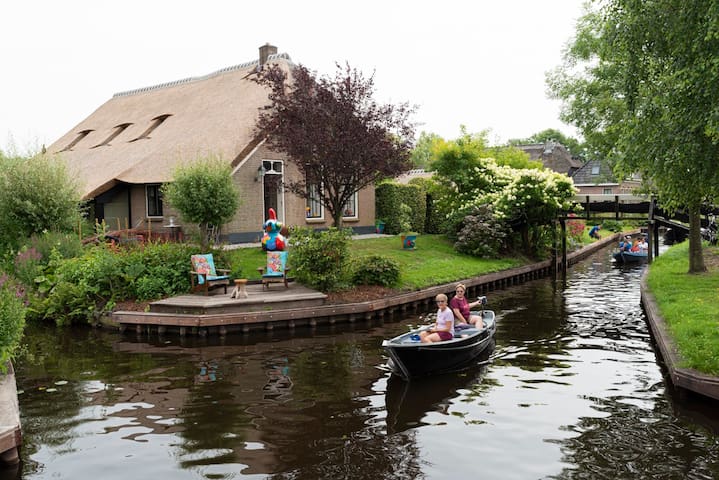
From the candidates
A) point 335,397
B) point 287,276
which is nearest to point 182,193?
point 287,276

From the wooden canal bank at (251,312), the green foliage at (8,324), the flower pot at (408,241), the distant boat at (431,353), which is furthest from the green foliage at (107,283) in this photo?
the flower pot at (408,241)

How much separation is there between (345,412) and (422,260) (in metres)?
14.1

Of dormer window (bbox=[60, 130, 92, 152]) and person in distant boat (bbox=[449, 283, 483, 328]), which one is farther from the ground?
dormer window (bbox=[60, 130, 92, 152])

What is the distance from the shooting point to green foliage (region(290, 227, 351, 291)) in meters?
16.6

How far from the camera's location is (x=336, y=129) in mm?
19766

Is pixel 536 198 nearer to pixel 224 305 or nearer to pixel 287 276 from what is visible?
pixel 287 276

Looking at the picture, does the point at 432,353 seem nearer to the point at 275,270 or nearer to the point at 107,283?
the point at 275,270

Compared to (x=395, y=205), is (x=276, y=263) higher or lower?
lower

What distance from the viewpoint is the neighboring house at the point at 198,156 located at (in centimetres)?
2341

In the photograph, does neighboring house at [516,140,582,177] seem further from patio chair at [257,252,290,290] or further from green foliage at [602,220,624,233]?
patio chair at [257,252,290,290]

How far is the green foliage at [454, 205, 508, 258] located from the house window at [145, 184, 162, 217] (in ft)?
40.2

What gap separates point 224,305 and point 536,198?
16.6 metres

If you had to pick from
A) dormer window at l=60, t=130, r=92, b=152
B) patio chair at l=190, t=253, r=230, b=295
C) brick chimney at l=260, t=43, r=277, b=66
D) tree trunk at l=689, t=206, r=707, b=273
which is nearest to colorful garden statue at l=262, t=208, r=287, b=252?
patio chair at l=190, t=253, r=230, b=295

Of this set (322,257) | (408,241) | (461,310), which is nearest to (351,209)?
(408,241)
